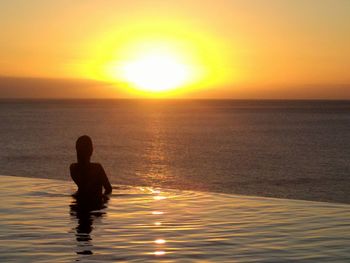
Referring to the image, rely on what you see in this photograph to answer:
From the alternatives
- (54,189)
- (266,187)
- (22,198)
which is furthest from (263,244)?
(266,187)

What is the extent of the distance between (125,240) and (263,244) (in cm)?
222

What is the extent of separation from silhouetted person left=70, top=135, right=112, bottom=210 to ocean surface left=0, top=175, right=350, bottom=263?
1.02 feet

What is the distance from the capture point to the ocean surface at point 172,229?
9562 millimetres

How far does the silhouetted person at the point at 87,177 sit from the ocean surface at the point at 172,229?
12.3 inches

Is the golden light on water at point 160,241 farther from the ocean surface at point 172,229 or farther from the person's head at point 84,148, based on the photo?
the person's head at point 84,148

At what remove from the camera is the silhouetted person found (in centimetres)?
1446

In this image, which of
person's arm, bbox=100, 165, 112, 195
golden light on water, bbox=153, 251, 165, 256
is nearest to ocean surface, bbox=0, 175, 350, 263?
golden light on water, bbox=153, 251, 165, 256

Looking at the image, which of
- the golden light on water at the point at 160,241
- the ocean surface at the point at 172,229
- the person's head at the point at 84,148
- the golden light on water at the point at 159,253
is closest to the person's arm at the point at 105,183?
the ocean surface at the point at 172,229

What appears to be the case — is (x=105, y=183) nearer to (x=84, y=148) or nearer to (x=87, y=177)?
(x=87, y=177)

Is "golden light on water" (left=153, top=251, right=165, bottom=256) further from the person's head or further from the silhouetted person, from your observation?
the person's head

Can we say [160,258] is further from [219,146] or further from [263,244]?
[219,146]

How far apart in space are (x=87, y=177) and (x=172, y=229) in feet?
13.3

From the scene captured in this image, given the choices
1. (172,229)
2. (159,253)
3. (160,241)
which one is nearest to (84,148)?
(172,229)

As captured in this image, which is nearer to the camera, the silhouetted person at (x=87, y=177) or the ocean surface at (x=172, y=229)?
the ocean surface at (x=172, y=229)
